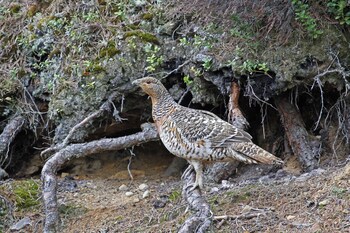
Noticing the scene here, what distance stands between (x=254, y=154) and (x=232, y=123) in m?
1.21

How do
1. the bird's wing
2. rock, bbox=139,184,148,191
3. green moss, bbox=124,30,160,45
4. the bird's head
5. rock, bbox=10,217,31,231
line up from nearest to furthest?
1. the bird's wing
2. the bird's head
3. rock, bbox=10,217,31,231
4. rock, bbox=139,184,148,191
5. green moss, bbox=124,30,160,45

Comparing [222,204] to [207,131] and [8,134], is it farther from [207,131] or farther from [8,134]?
[8,134]

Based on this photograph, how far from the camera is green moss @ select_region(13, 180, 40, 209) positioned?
6590 millimetres

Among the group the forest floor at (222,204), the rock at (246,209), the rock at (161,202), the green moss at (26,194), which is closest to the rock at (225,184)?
the forest floor at (222,204)

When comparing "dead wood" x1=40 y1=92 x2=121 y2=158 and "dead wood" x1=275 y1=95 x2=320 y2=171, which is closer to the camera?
"dead wood" x1=275 y1=95 x2=320 y2=171

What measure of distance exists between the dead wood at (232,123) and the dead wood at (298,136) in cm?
45

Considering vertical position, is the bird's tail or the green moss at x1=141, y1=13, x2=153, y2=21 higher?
the green moss at x1=141, y1=13, x2=153, y2=21

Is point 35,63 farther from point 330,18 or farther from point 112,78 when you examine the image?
point 330,18

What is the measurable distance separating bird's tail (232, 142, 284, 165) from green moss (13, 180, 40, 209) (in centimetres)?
247

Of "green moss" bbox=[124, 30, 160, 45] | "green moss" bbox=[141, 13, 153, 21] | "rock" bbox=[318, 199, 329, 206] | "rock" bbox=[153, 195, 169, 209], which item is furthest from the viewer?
"green moss" bbox=[141, 13, 153, 21]

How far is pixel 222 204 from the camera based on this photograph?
5.62 meters

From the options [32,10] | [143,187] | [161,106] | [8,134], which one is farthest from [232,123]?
[32,10]

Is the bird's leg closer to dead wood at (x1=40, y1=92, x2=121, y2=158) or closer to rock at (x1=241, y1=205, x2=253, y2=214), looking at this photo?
rock at (x1=241, y1=205, x2=253, y2=214)

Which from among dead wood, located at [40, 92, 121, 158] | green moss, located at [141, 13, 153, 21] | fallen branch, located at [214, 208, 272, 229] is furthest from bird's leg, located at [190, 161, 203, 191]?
green moss, located at [141, 13, 153, 21]
